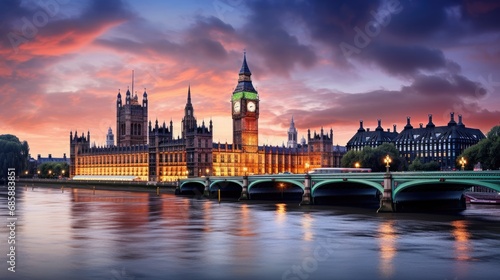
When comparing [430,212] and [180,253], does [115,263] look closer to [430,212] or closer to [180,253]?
[180,253]

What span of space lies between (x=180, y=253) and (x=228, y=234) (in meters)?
12.8

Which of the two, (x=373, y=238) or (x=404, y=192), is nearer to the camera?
(x=373, y=238)

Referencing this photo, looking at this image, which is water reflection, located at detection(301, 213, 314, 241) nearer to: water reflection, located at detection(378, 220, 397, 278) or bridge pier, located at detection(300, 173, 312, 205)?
water reflection, located at detection(378, 220, 397, 278)

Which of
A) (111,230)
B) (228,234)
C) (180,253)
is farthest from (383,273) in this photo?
(111,230)

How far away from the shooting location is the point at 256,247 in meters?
46.2

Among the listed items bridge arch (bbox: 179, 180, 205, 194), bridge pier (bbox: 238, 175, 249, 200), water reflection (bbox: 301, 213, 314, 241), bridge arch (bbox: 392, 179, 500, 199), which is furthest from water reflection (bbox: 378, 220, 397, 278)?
bridge arch (bbox: 179, 180, 205, 194)

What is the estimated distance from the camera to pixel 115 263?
38.0 meters

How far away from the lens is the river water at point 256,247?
35500 mm

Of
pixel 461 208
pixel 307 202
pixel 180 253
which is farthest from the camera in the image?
pixel 307 202

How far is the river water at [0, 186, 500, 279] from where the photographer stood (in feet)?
116

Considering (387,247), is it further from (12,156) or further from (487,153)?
(12,156)

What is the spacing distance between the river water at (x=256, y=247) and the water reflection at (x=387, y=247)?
2.6 inches

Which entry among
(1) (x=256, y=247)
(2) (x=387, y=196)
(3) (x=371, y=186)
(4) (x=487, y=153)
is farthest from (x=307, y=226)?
(4) (x=487, y=153)

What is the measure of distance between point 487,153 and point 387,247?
260ft
